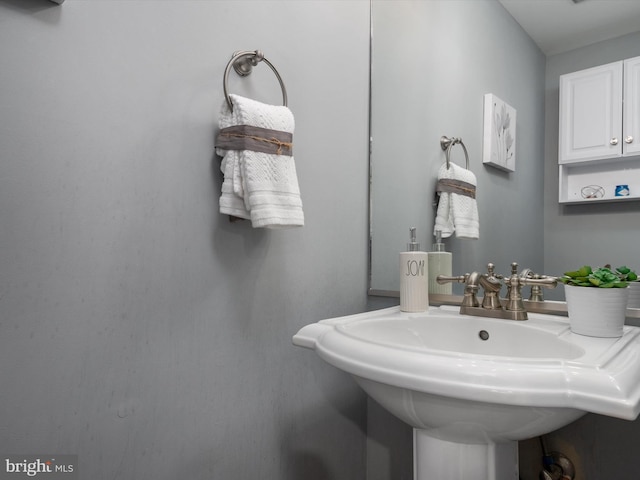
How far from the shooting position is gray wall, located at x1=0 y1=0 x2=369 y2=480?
76cm

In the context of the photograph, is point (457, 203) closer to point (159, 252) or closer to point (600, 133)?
point (600, 133)

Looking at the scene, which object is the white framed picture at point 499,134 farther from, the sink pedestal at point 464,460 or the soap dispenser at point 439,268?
the sink pedestal at point 464,460

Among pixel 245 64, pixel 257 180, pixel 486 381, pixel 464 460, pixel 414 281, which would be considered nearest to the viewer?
pixel 486 381

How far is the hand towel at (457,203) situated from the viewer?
1.32 metres

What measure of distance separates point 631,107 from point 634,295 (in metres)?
0.47

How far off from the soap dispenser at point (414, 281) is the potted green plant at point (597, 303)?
0.37 metres

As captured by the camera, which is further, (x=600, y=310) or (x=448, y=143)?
(x=448, y=143)

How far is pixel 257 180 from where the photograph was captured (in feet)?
3.21

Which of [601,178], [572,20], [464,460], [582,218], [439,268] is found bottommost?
[464,460]

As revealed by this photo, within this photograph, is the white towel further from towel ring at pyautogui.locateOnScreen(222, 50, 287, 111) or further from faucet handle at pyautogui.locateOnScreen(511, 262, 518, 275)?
faucet handle at pyautogui.locateOnScreen(511, 262, 518, 275)

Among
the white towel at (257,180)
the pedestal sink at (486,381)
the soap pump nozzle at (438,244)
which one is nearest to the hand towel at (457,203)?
the soap pump nozzle at (438,244)

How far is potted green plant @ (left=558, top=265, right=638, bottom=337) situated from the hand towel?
0.41 m

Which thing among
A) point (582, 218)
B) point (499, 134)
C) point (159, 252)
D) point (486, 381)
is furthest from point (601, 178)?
point (159, 252)

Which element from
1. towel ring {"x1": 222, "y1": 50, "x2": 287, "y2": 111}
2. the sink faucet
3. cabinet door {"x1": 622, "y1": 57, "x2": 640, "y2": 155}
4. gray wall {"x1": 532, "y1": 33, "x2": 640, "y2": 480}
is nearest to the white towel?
towel ring {"x1": 222, "y1": 50, "x2": 287, "y2": 111}
